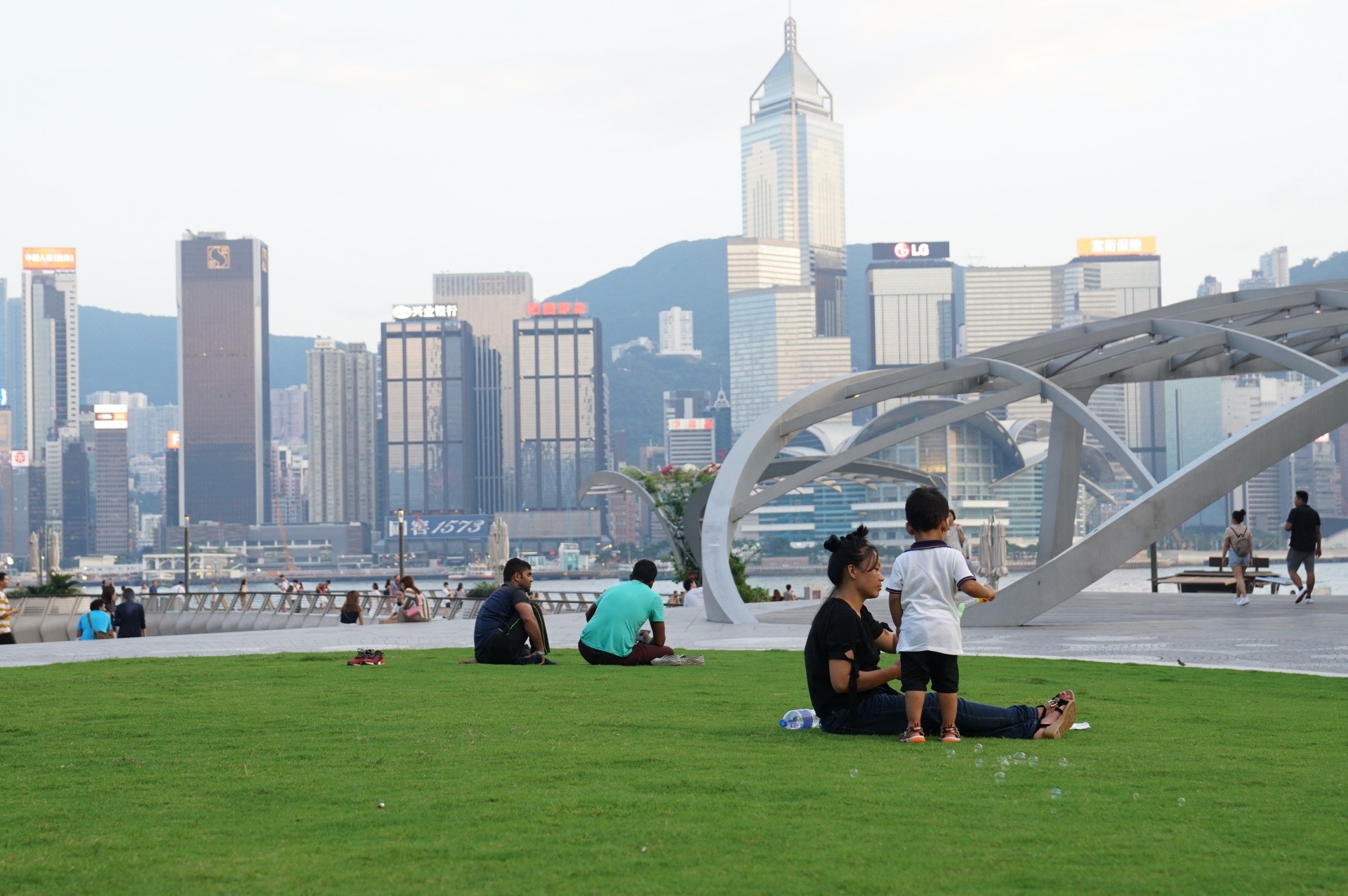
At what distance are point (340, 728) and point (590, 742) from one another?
1.52 m

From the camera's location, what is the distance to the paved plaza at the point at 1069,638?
12.9 metres

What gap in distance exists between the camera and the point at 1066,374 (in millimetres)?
22922

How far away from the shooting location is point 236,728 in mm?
7434

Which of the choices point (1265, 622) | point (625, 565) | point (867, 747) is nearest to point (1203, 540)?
point (625, 565)

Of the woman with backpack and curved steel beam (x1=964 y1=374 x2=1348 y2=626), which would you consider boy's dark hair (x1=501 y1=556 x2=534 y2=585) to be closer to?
curved steel beam (x1=964 y1=374 x2=1348 y2=626)

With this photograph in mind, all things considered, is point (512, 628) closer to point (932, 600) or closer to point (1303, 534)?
Result: point (932, 600)

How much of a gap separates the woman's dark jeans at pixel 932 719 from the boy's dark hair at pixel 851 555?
65cm

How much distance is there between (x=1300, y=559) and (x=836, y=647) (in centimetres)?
1483

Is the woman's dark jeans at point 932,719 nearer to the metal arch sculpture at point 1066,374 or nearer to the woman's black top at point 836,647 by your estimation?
the woman's black top at point 836,647

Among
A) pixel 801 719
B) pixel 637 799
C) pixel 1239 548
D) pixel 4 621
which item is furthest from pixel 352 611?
pixel 637 799

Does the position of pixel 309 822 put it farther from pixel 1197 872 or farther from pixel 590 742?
pixel 1197 872

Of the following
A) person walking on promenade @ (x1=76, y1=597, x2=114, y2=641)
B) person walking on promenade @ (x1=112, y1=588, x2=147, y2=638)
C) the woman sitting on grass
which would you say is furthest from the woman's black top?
person walking on promenade @ (x1=112, y1=588, x2=147, y2=638)

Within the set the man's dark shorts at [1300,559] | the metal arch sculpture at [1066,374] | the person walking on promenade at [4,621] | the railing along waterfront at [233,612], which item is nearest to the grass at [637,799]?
the person walking on promenade at [4,621]

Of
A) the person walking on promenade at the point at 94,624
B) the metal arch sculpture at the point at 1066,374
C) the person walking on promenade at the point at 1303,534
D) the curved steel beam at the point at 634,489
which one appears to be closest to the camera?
the person walking on promenade at the point at 1303,534
